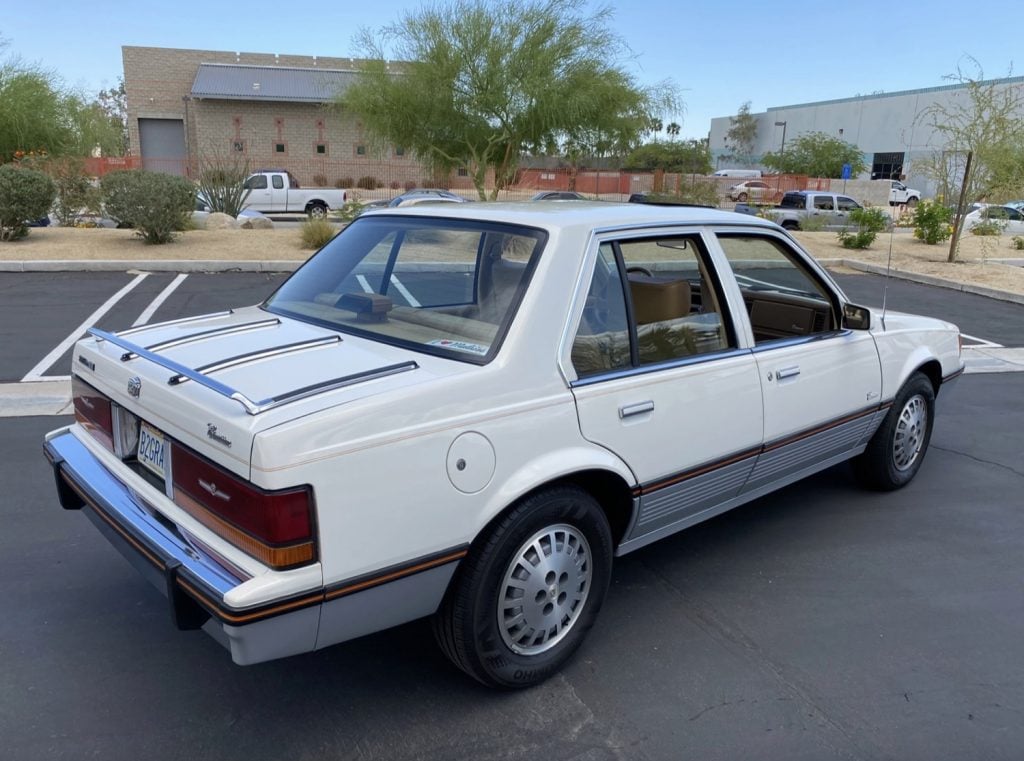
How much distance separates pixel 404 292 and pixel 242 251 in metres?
11.8

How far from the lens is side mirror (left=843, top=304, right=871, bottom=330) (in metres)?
4.30

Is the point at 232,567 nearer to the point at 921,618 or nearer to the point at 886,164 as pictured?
the point at 921,618

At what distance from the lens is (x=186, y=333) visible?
333cm

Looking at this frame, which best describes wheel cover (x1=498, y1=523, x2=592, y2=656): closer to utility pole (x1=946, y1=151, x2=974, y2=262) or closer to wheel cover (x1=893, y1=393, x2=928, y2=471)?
wheel cover (x1=893, y1=393, x2=928, y2=471)

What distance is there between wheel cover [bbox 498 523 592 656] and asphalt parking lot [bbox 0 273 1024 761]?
0.23 meters

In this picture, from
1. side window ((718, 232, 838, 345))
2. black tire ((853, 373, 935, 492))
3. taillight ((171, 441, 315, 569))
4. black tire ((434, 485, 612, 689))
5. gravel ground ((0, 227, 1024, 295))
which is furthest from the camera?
gravel ground ((0, 227, 1024, 295))

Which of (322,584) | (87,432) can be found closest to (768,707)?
(322,584)

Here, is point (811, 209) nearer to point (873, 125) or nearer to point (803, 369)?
point (803, 369)

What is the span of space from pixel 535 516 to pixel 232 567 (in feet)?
3.26

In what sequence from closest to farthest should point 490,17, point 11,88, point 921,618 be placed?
point 921,618
point 490,17
point 11,88

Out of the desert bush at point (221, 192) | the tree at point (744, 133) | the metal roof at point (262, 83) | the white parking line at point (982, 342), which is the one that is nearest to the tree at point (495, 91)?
the desert bush at point (221, 192)

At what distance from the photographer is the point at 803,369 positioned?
13.0ft

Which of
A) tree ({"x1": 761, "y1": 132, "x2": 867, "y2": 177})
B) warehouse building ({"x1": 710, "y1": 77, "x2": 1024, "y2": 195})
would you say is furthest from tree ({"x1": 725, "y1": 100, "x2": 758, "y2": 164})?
tree ({"x1": 761, "y1": 132, "x2": 867, "y2": 177})

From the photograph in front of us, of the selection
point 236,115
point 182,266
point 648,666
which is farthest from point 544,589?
point 236,115
